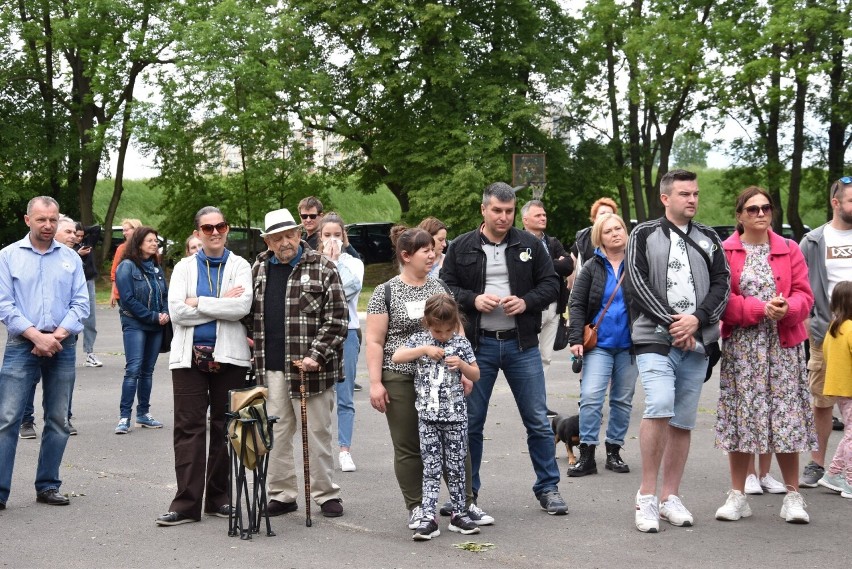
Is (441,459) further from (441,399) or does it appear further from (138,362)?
(138,362)

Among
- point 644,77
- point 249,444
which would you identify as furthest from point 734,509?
point 644,77

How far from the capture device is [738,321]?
704 centimetres

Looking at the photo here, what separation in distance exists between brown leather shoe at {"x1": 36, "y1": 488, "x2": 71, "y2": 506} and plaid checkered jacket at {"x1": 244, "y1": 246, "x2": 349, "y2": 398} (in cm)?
163

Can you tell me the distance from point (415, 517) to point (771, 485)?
261 cm

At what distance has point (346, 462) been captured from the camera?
8844mm

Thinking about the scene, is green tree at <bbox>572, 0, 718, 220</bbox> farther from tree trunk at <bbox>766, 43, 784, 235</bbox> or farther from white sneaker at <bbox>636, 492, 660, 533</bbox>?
white sneaker at <bbox>636, 492, 660, 533</bbox>

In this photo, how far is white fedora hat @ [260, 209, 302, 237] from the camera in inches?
285

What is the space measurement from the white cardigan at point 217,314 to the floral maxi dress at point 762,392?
2960mm

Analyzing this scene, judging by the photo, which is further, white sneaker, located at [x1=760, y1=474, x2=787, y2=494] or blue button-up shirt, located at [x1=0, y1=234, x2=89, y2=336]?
white sneaker, located at [x1=760, y1=474, x2=787, y2=494]

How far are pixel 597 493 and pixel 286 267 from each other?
8.57 ft

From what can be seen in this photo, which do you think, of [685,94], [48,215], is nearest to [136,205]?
[685,94]

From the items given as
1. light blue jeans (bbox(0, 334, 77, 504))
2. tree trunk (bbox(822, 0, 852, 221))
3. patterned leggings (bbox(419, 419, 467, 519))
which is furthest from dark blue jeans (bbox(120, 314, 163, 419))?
tree trunk (bbox(822, 0, 852, 221))

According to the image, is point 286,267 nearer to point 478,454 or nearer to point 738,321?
point 478,454

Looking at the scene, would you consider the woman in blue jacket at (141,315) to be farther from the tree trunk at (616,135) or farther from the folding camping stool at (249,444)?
the tree trunk at (616,135)
